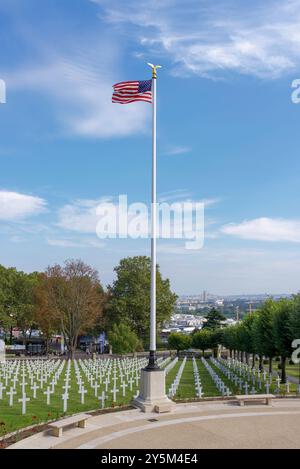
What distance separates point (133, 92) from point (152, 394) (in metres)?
11.3

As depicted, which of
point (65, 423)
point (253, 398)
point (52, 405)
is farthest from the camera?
point (52, 405)

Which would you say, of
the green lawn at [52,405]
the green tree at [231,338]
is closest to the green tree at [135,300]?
the green tree at [231,338]

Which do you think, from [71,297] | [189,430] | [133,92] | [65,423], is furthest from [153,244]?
[71,297]

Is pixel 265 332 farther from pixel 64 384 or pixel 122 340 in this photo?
pixel 122 340

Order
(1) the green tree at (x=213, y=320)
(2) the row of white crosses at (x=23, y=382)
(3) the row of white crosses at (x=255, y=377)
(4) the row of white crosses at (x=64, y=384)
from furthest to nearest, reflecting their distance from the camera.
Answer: (1) the green tree at (x=213, y=320) → (3) the row of white crosses at (x=255, y=377) → (4) the row of white crosses at (x=64, y=384) → (2) the row of white crosses at (x=23, y=382)

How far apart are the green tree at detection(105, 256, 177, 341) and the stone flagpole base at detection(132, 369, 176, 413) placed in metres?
47.3

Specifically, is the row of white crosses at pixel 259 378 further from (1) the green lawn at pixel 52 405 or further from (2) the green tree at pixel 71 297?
(2) the green tree at pixel 71 297

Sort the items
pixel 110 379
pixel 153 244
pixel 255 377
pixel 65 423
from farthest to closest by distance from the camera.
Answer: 1. pixel 255 377
2. pixel 110 379
3. pixel 153 244
4. pixel 65 423

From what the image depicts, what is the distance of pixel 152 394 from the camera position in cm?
1596

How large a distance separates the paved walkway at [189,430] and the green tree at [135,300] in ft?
159

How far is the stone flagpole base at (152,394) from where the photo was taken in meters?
15.6

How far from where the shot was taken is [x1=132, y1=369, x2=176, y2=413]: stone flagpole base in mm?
15582

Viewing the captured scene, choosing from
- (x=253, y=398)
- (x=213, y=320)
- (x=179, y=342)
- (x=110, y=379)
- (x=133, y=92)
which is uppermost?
(x=133, y=92)

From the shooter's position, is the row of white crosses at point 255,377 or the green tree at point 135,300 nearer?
the row of white crosses at point 255,377
